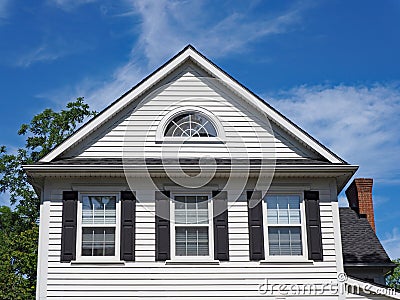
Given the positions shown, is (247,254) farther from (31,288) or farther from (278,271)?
(31,288)

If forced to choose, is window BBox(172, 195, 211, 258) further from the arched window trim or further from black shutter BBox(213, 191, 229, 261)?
the arched window trim

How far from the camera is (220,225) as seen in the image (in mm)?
15898

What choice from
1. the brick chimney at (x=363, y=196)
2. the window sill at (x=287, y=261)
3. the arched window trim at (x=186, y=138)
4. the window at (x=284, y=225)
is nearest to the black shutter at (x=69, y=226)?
the arched window trim at (x=186, y=138)

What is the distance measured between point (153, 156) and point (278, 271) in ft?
14.1

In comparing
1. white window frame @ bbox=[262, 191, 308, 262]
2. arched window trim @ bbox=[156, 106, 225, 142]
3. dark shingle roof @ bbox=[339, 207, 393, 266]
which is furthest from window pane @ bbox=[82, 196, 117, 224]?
dark shingle roof @ bbox=[339, 207, 393, 266]

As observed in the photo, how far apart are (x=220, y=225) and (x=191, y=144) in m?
2.33

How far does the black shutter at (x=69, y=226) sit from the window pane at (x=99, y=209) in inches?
10.0

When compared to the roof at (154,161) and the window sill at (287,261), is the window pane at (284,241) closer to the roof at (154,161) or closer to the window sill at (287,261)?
the window sill at (287,261)

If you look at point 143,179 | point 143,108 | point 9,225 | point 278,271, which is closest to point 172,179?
point 143,179

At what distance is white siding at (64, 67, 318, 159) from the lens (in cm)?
1666

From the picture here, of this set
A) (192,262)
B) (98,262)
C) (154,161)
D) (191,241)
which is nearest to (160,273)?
(192,262)

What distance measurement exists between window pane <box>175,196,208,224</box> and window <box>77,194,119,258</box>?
5.04ft

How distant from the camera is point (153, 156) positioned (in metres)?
16.6
